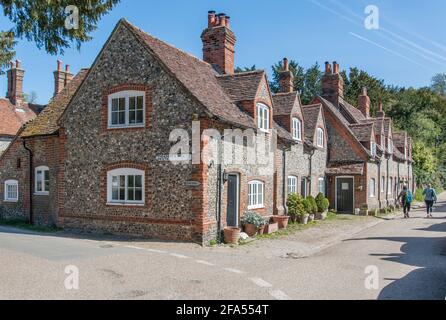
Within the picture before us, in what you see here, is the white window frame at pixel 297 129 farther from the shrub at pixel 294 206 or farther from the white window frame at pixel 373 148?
the white window frame at pixel 373 148

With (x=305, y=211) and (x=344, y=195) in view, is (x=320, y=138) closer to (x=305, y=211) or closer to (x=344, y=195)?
(x=344, y=195)

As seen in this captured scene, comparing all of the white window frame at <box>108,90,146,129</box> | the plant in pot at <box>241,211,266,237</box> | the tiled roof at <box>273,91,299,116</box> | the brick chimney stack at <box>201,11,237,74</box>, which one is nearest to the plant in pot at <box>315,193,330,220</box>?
the tiled roof at <box>273,91,299,116</box>

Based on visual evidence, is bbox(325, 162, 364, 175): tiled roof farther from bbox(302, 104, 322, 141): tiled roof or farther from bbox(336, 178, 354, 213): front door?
bbox(302, 104, 322, 141): tiled roof

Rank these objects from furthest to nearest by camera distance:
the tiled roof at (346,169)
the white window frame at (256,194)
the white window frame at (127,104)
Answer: the tiled roof at (346,169) → the white window frame at (256,194) → the white window frame at (127,104)

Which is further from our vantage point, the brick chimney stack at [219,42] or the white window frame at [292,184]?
the white window frame at [292,184]

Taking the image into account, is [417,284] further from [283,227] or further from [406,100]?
[406,100]

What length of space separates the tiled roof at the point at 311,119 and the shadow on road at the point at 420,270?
10191 mm

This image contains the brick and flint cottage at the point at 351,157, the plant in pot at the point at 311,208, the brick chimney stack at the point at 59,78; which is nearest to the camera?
the plant in pot at the point at 311,208

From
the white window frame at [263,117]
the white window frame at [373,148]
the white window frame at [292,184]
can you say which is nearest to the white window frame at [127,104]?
the white window frame at [263,117]

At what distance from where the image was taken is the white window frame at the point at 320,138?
2669cm

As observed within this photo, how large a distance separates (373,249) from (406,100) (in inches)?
1967

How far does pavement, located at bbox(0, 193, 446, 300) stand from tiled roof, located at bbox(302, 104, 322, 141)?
33.7 feet

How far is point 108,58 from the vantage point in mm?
16656
